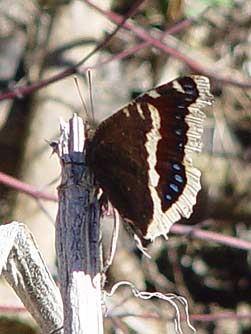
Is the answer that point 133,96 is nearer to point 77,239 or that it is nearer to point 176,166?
point 176,166

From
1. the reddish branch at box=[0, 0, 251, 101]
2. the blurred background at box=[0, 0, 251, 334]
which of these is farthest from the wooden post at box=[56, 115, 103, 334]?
the blurred background at box=[0, 0, 251, 334]

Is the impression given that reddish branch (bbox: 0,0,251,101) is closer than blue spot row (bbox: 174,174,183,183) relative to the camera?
No

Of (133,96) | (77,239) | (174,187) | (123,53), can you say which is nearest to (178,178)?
(174,187)

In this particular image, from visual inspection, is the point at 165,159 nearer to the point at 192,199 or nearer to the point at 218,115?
the point at 192,199

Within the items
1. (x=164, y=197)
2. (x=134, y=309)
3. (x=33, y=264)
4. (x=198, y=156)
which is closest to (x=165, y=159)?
(x=164, y=197)

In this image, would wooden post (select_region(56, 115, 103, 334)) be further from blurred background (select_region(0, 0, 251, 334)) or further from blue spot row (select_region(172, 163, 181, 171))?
blurred background (select_region(0, 0, 251, 334))
